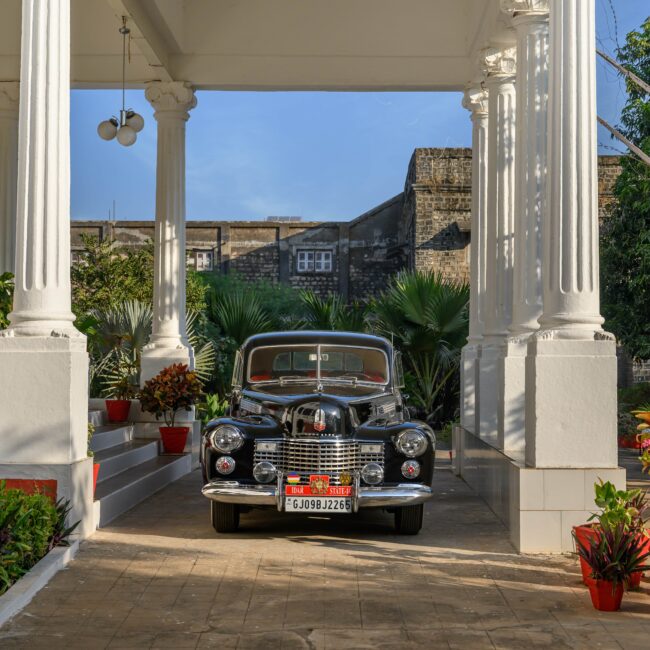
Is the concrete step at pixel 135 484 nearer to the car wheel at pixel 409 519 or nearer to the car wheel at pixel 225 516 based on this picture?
the car wheel at pixel 225 516

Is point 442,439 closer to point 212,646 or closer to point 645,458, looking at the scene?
point 645,458

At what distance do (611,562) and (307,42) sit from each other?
9799mm

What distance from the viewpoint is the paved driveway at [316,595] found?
5598mm

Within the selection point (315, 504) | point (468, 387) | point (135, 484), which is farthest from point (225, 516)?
point (468, 387)

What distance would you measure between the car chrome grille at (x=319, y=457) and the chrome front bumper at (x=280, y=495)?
196mm

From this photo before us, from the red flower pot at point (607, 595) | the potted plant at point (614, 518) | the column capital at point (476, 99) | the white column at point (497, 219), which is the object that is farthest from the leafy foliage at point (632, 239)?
the red flower pot at point (607, 595)

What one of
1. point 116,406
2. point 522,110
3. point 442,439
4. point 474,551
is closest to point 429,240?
point 442,439

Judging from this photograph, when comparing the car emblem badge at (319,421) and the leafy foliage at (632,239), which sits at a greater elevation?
the leafy foliage at (632,239)

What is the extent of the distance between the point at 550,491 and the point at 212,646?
332cm

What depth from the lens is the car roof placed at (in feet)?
33.0

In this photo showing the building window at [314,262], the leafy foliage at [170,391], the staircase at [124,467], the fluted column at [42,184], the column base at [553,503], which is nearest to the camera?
the column base at [553,503]

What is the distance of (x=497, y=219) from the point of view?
11.9 metres

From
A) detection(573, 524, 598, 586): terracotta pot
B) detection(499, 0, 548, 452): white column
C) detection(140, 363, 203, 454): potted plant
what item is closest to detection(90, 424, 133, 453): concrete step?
detection(140, 363, 203, 454): potted plant

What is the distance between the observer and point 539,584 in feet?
22.6
